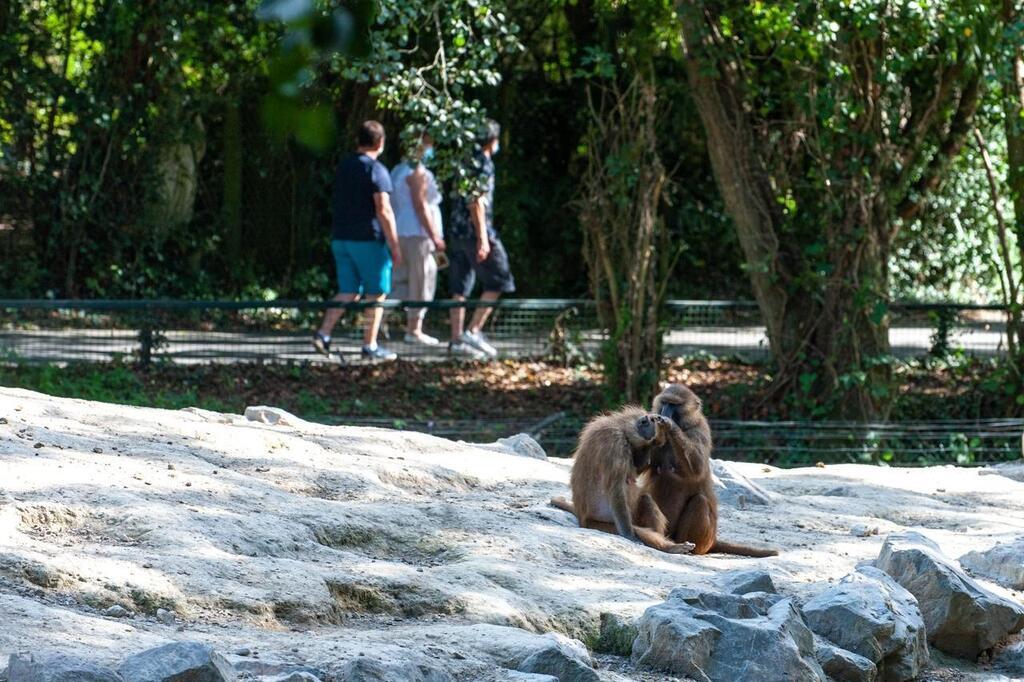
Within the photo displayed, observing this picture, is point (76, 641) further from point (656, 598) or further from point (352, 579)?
point (656, 598)

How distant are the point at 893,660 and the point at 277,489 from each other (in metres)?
2.90

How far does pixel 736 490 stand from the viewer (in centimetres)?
843

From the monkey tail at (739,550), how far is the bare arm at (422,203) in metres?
7.05

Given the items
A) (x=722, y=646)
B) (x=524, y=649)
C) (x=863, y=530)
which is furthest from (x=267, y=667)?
(x=863, y=530)

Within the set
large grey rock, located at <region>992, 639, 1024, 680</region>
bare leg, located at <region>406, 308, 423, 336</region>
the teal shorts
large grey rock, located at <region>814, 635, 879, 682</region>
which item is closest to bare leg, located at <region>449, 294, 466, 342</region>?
bare leg, located at <region>406, 308, 423, 336</region>

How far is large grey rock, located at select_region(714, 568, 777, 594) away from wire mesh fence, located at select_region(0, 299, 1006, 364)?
20.3 feet

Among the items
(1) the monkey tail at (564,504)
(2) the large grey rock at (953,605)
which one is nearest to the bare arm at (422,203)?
(1) the monkey tail at (564,504)

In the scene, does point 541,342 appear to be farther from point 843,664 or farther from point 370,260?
point 843,664

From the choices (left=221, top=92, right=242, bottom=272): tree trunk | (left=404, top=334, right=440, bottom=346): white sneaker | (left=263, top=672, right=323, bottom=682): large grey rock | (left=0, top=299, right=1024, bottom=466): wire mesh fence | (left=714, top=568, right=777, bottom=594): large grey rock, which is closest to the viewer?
(left=263, top=672, right=323, bottom=682): large grey rock

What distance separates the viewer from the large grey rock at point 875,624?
5.73 m

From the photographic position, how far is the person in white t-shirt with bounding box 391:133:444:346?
13.7m

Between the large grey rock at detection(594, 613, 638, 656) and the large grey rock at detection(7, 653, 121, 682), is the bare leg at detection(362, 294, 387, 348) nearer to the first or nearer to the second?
the large grey rock at detection(594, 613, 638, 656)

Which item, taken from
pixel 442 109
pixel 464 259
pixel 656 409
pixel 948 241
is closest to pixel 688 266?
pixel 948 241

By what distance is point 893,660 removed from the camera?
5.86 metres
